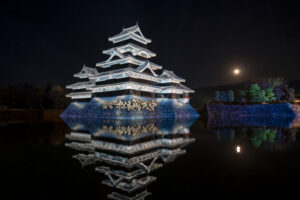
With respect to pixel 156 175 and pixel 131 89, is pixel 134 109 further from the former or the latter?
pixel 156 175

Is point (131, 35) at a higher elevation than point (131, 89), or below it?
higher

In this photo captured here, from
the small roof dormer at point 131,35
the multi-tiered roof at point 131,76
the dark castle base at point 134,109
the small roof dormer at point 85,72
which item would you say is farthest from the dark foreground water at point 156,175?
the small roof dormer at point 85,72

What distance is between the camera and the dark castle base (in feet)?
82.8

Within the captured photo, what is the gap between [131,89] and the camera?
26406mm

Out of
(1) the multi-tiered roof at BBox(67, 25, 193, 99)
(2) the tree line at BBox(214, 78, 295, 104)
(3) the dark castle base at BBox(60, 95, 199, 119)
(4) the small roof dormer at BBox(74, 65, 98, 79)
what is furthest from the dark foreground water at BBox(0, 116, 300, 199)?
(2) the tree line at BBox(214, 78, 295, 104)

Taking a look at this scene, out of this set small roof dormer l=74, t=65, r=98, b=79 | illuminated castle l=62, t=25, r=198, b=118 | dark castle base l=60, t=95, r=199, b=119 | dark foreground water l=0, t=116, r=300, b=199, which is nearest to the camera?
dark foreground water l=0, t=116, r=300, b=199

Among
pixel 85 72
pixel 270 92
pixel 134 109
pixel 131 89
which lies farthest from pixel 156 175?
pixel 270 92

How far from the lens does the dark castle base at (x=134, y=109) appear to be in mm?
25250

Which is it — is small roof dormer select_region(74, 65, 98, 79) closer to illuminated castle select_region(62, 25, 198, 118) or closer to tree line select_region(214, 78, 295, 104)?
illuminated castle select_region(62, 25, 198, 118)

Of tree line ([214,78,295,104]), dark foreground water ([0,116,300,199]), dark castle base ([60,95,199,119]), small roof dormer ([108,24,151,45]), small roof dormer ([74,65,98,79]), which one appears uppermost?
small roof dormer ([108,24,151,45])

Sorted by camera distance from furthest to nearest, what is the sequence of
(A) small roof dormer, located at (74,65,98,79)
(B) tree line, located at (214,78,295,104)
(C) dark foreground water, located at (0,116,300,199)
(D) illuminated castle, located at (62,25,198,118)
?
(B) tree line, located at (214,78,295,104)
(A) small roof dormer, located at (74,65,98,79)
(D) illuminated castle, located at (62,25,198,118)
(C) dark foreground water, located at (0,116,300,199)

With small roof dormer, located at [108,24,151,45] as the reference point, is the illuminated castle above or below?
below

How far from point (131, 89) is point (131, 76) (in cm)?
206

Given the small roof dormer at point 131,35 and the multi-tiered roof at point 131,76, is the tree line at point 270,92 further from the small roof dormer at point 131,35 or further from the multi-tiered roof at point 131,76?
the small roof dormer at point 131,35
